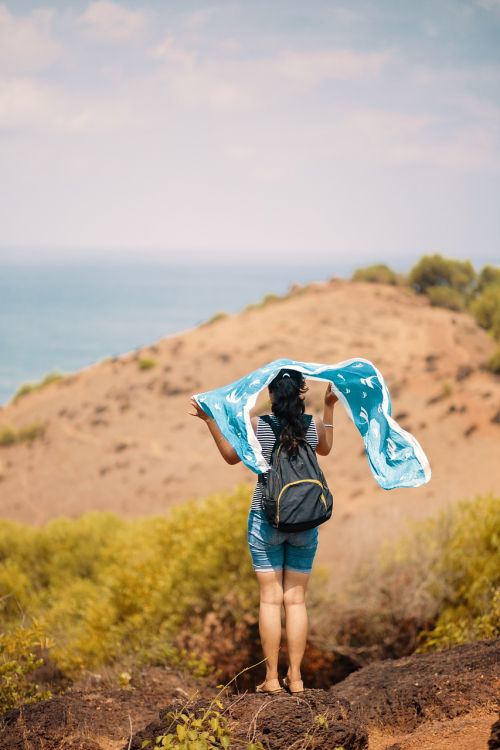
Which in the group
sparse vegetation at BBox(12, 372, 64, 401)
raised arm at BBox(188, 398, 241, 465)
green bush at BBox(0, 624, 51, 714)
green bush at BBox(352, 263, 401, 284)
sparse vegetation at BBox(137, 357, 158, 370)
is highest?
green bush at BBox(352, 263, 401, 284)

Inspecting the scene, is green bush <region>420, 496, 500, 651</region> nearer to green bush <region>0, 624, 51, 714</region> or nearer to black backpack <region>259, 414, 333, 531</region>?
black backpack <region>259, 414, 333, 531</region>

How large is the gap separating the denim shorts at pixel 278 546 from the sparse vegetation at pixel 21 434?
36228 mm

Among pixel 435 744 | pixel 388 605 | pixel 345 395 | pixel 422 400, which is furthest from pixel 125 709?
pixel 422 400

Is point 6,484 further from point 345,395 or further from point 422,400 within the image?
point 345,395

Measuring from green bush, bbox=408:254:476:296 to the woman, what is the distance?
45974 mm

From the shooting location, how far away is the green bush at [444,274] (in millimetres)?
48406

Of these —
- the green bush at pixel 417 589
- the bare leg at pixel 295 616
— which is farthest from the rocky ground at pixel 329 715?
the green bush at pixel 417 589

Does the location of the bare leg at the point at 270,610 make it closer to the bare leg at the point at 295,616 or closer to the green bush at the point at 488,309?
the bare leg at the point at 295,616

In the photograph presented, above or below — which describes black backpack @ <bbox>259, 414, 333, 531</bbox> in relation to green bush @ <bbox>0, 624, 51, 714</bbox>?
above

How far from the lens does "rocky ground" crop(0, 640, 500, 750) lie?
4043 mm

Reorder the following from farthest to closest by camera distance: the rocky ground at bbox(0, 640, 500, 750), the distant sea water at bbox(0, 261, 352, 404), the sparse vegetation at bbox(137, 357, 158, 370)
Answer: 1. the distant sea water at bbox(0, 261, 352, 404)
2. the sparse vegetation at bbox(137, 357, 158, 370)
3. the rocky ground at bbox(0, 640, 500, 750)

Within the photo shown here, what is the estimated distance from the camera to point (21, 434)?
3922cm

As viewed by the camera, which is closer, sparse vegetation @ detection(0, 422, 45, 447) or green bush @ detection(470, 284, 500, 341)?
sparse vegetation @ detection(0, 422, 45, 447)

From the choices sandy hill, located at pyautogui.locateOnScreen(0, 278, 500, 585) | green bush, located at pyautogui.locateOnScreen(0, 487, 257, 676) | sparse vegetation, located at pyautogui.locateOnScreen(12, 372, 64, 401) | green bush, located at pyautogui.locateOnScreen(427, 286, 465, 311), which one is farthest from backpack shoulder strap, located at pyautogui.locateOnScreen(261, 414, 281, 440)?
sparse vegetation, located at pyautogui.locateOnScreen(12, 372, 64, 401)
